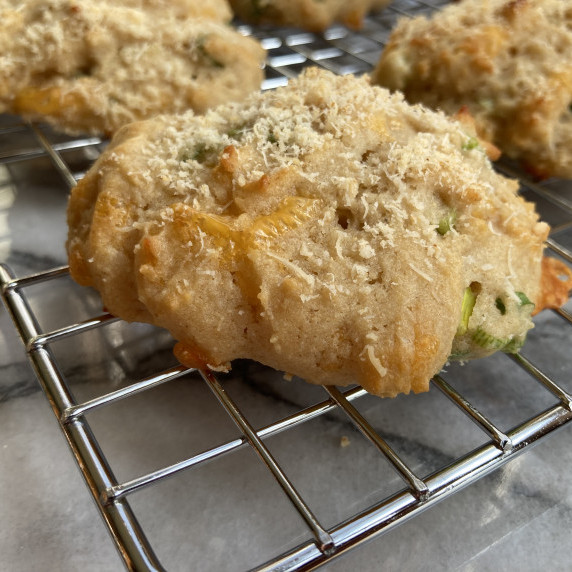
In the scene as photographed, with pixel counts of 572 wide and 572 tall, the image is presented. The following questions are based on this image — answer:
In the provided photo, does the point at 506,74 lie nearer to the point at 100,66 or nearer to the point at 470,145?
the point at 470,145

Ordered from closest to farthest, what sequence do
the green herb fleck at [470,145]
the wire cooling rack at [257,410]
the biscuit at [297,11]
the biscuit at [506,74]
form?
the wire cooling rack at [257,410], the green herb fleck at [470,145], the biscuit at [506,74], the biscuit at [297,11]

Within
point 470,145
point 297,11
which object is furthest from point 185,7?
point 470,145

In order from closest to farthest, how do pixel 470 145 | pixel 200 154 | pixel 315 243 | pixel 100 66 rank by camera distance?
pixel 315 243 → pixel 200 154 → pixel 470 145 → pixel 100 66

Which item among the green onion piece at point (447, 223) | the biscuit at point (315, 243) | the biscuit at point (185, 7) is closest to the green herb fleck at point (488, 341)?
the biscuit at point (315, 243)

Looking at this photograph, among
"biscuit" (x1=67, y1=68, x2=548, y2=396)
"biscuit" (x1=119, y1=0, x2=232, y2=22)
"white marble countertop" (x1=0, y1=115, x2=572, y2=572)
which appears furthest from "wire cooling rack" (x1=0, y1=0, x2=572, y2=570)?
"biscuit" (x1=119, y1=0, x2=232, y2=22)

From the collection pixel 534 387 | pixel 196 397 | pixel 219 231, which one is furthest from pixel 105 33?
pixel 534 387

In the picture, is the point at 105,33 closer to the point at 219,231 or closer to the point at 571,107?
the point at 219,231

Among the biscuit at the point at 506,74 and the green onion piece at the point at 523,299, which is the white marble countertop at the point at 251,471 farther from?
the biscuit at the point at 506,74
